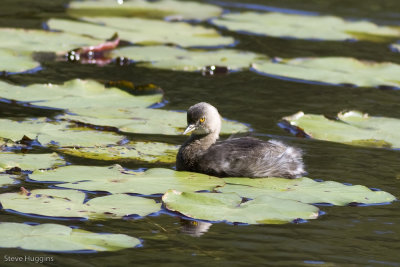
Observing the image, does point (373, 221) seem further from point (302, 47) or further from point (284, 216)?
point (302, 47)

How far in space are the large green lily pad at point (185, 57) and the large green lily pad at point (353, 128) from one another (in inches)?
98.8

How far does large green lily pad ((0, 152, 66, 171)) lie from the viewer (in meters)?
6.35

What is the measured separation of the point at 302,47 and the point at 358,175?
590 centimetres

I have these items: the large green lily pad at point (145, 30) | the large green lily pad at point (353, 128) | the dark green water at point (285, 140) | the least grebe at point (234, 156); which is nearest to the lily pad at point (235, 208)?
the dark green water at point (285, 140)

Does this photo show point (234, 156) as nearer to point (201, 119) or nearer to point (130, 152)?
point (201, 119)

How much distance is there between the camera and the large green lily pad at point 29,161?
A: 6.35 m

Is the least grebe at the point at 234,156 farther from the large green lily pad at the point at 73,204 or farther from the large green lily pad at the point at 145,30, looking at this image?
the large green lily pad at the point at 145,30

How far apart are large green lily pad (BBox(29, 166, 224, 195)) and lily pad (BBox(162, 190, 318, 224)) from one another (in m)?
0.30

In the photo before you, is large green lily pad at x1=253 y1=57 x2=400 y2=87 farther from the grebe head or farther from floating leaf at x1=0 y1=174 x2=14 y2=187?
floating leaf at x1=0 y1=174 x2=14 y2=187

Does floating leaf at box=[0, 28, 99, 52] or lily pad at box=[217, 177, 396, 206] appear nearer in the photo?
lily pad at box=[217, 177, 396, 206]

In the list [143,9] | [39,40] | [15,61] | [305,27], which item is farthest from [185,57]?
[143,9]

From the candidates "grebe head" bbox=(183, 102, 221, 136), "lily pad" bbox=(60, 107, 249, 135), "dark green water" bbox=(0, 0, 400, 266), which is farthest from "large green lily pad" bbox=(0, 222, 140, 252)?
"lily pad" bbox=(60, 107, 249, 135)

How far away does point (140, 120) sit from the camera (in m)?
7.91

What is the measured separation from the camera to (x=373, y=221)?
5.72m
